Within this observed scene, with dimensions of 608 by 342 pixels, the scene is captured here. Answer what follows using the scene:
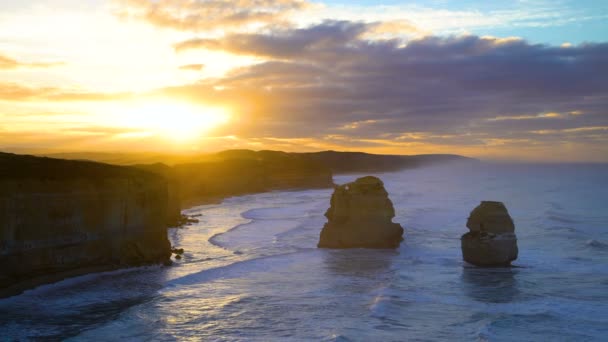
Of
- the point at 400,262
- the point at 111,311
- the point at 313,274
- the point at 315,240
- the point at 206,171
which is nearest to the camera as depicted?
the point at 111,311

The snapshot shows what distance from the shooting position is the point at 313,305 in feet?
56.2

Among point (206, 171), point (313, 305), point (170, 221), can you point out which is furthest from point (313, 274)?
point (206, 171)

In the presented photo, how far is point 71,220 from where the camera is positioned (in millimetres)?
20781

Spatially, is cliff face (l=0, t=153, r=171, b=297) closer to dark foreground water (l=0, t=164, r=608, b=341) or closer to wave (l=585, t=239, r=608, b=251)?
dark foreground water (l=0, t=164, r=608, b=341)

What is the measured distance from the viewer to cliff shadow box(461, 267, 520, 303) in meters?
17.8

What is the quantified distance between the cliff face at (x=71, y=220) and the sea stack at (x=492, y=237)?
13574mm

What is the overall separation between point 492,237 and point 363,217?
719 centimetres

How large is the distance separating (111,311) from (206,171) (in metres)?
68.5

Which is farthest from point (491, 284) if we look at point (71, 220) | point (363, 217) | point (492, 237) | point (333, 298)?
point (71, 220)

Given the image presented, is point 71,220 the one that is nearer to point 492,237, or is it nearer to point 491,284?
point 491,284

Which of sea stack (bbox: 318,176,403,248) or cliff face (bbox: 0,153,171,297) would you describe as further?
sea stack (bbox: 318,176,403,248)

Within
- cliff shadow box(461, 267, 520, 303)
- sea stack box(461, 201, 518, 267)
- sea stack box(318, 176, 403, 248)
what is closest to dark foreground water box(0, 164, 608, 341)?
cliff shadow box(461, 267, 520, 303)

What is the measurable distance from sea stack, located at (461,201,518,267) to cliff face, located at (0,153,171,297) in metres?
13.6

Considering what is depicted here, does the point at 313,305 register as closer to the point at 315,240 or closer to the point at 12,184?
the point at 12,184
